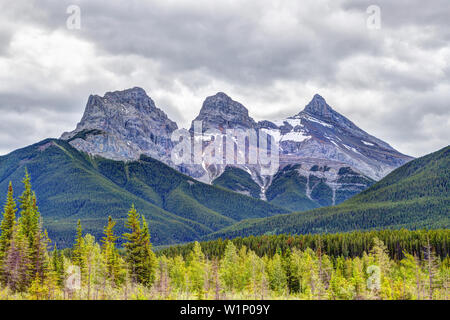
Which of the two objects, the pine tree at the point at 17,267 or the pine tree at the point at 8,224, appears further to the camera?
the pine tree at the point at 8,224

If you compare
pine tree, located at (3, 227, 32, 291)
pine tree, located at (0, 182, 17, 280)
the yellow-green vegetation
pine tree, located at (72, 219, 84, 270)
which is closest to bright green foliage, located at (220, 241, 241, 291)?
the yellow-green vegetation

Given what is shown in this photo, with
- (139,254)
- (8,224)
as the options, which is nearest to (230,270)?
(139,254)

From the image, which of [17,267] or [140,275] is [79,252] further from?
[17,267]

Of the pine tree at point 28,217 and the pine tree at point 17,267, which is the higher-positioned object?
the pine tree at point 28,217

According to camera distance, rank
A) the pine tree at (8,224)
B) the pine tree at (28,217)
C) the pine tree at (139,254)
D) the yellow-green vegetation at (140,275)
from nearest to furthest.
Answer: the yellow-green vegetation at (140,275) → the pine tree at (8,224) → the pine tree at (28,217) → the pine tree at (139,254)

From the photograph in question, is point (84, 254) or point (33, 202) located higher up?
point (33, 202)

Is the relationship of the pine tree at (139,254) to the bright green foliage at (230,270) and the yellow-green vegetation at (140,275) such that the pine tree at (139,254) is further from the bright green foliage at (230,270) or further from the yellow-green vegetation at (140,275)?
the bright green foliage at (230,270)

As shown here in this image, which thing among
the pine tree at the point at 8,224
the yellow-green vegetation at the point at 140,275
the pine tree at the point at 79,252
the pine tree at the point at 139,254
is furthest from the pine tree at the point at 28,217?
the pine tree at the point at 79,252

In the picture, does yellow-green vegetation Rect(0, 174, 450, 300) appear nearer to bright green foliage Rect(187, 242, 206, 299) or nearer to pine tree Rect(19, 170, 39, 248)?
pine tree Rect(19, 170, 39, 248)

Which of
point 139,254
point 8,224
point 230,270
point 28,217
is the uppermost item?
point 28,217
